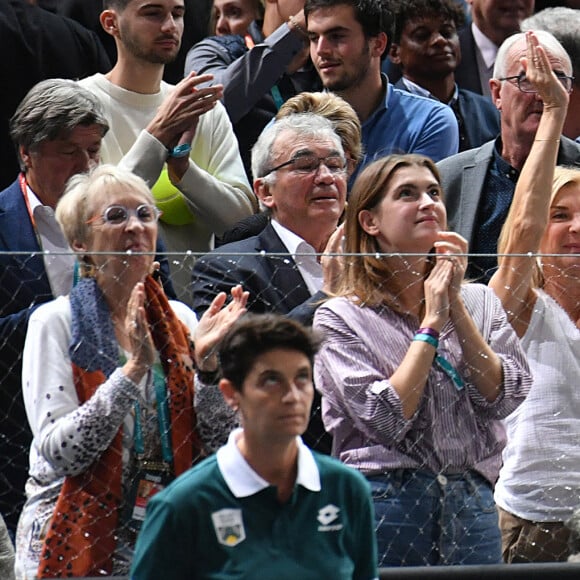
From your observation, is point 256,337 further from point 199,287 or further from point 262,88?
point 262,88

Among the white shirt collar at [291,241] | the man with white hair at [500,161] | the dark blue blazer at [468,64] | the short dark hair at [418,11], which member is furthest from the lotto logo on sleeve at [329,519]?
the dark blue blazer at [468,64]

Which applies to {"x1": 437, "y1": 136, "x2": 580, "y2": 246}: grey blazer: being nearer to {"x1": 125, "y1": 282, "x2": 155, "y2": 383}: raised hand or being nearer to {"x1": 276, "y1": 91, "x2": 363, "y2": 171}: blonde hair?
{"x1": 276, "y1": 91, "x2": 363, "y2": 171}: blonde hair

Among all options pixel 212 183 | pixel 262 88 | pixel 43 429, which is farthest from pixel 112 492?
pixel 262 88

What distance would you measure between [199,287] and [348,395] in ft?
1.77

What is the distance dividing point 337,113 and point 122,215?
1243mm

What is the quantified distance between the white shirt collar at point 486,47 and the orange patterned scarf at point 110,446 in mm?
3334

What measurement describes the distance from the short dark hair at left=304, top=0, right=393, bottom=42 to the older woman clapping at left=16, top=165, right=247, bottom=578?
1940 mm

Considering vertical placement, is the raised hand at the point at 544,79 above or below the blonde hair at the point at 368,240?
above

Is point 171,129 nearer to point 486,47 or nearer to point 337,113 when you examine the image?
point 337,113

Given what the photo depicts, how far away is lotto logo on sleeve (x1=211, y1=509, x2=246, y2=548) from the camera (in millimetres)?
3287

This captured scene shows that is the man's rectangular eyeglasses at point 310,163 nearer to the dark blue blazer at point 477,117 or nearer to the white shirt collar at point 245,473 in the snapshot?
the dark blue blazer at point 477,117

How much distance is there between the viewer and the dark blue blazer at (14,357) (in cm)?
403

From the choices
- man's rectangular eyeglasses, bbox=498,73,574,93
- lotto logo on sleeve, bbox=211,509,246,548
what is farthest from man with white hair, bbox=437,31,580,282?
lotto logo on sleeve, bbox=211,509,246,548

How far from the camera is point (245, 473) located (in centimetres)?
333
